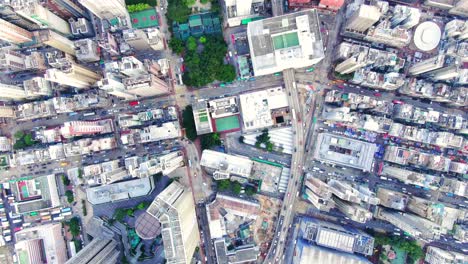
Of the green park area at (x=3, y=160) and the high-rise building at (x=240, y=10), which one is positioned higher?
the high-rise building at (x=240, y=10)

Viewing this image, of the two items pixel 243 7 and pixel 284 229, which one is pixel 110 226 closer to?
pixel 284 229

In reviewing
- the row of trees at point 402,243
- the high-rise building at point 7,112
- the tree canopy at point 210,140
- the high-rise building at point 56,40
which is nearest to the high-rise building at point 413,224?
the row of trees at point 402,243

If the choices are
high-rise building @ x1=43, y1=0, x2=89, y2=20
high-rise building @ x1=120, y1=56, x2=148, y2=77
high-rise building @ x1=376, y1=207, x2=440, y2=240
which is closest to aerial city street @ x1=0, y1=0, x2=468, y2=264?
high-rise building @ x1=43, y1=0, x2=89, y2=20

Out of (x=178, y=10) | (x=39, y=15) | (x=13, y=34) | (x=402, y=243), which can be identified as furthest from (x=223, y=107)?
(x=402, y=243)

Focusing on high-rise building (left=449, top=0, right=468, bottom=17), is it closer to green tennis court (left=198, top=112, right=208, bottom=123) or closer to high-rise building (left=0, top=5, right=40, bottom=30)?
green tennis court (left=198, top=112, right=208, bottom=123)

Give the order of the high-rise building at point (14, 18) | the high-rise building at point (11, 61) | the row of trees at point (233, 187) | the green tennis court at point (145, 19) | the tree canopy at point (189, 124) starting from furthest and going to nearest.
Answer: the green tennis court at point (145, 19), the tree canopy at point (189, 124), the row of trees at point (233, 187), the high-rise building at point (11, 61), the high-rise building at point (14, 18)

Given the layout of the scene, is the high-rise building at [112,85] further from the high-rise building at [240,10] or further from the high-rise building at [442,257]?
the high-rise building at [442,257]

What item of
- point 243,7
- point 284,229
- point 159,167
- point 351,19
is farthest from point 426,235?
point 243,7
